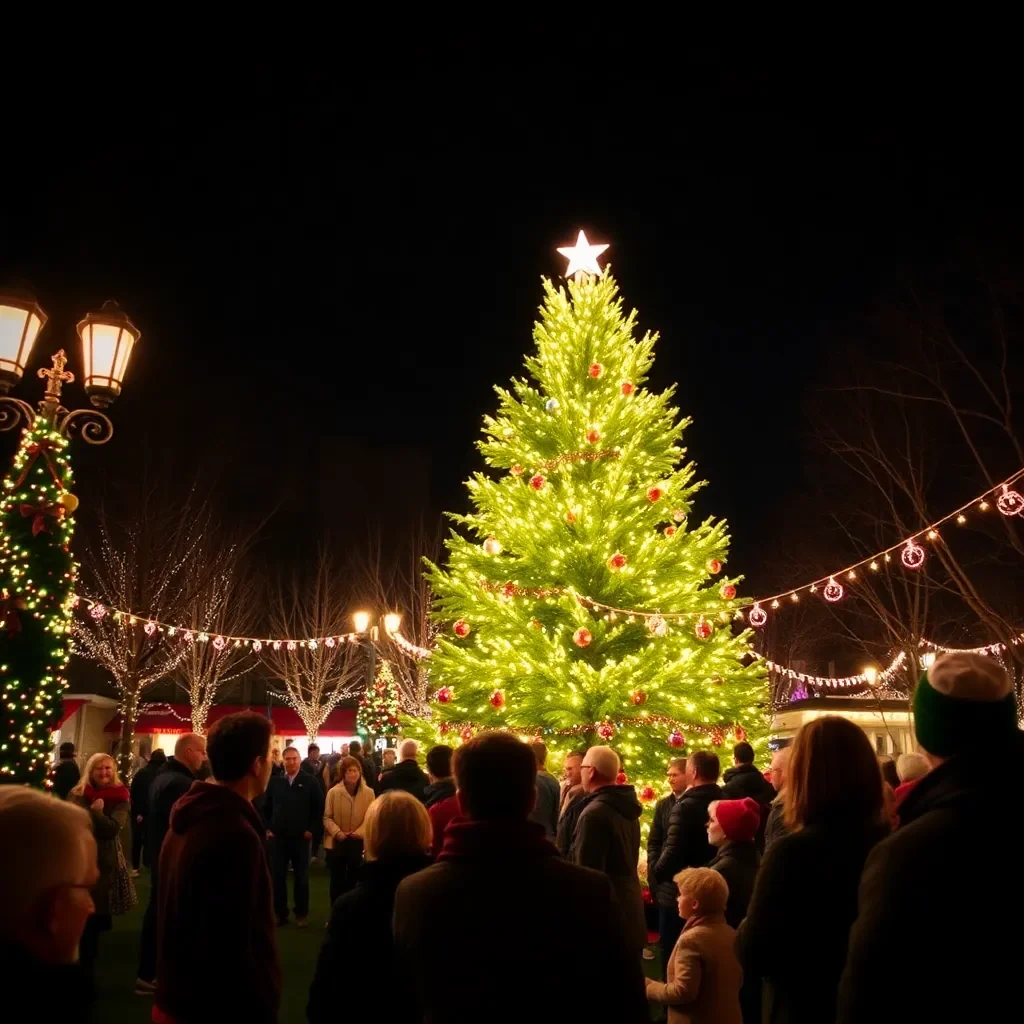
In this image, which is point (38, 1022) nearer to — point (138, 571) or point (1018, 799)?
point (1018, 799)

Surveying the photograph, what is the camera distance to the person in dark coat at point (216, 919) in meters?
3.17

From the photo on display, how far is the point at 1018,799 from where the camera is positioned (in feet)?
6.61

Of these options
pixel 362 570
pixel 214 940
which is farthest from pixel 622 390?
pixel 362 570

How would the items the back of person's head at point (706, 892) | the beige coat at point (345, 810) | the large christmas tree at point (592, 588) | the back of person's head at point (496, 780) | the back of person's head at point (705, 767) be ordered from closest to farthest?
the back of person's head at point (496, 780)
the back of person's head at point (706, 892)
the back of person's head at point (705, 767)
the beige coat at point (345, 810)
the large christmas tree at point (592, 588)

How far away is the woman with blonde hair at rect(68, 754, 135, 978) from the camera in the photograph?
6891 mm

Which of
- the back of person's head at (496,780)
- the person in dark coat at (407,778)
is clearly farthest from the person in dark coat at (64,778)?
the back of person's head at (496,780)

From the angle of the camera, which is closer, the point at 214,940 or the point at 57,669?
the point at 214,940

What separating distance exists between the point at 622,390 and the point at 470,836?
40.0 ft

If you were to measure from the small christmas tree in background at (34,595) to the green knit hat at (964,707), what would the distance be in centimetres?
→ 756

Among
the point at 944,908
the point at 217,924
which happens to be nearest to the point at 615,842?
the point at 217,924

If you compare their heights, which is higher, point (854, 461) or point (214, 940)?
point (854, 461)

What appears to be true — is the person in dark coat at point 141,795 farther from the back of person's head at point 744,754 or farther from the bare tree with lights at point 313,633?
the bare tree with lights at point 313,633

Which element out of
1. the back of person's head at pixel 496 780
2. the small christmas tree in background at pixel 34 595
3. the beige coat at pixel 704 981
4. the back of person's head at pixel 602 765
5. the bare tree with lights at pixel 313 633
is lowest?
the beige coat at pixel 704 981

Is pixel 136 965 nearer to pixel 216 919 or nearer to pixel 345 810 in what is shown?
pixel 345 810
